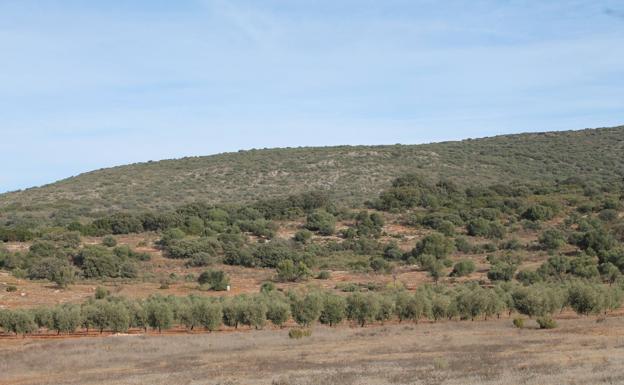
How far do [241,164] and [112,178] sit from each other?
63.3 ft

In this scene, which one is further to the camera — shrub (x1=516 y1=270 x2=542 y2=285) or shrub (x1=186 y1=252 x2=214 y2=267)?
shrub (x1=186 y1=252 x2=214 y2=267)

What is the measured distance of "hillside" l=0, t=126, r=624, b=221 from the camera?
102 m

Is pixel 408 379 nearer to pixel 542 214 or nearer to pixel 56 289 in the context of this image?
pixel 56 289

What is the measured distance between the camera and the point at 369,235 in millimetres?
67938

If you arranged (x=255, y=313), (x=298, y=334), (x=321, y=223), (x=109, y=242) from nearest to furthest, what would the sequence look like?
(x=298, y=334) < (x=255, y=313) < (x=109, y=242) < (x=321, y=223)

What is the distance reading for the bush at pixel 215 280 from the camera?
49938mm

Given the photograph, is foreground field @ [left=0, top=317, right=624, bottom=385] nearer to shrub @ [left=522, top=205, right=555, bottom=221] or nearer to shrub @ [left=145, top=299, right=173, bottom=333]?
shrub @ [left=145, top=299, right=173, bottom=333]

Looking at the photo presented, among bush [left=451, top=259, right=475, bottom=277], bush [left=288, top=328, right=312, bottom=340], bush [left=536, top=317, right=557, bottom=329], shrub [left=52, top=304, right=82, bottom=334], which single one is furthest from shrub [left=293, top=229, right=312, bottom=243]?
bush [left=536, top=317, right=557, bottom=329]

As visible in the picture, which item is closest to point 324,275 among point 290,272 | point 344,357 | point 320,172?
point 290,272

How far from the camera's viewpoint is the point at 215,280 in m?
51.3

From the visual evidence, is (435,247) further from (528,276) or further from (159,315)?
(159,315)

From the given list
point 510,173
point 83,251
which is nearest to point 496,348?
point 83,251

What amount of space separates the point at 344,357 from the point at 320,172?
284 ft

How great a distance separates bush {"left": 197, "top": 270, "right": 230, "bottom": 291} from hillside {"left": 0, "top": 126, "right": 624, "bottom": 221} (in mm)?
39728
